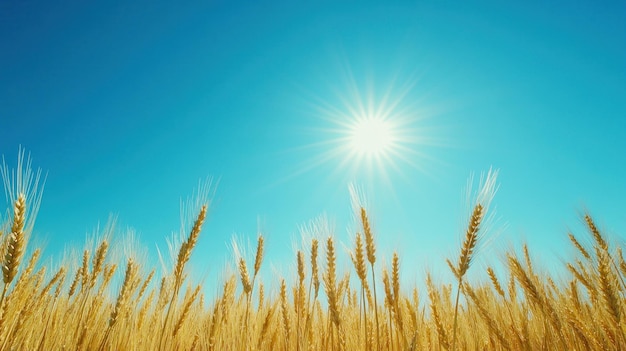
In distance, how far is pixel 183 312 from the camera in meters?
3.42

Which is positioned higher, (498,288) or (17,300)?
(498,288)

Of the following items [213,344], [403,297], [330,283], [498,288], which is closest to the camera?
[330,283]

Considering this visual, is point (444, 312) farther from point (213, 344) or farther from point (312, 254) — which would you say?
point (213, 344)

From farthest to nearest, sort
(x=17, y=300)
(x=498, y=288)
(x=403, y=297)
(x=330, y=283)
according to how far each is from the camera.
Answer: (x=498, y=288)
(x=403, y=297)
(x=330, y=283)
(x=17, y=300)

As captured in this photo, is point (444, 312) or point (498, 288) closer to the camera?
point (444, 312)

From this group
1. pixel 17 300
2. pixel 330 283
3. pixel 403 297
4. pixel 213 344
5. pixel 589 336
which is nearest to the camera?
pixel 589 336

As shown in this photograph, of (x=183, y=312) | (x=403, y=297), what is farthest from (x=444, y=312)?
(x=183, y=312)

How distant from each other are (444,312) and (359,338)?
0.89 m

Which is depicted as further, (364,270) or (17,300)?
(364,270)

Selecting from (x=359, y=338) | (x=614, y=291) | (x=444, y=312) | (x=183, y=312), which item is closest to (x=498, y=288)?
(x=444, y=312)

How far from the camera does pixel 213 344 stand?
→ 10.6 feet

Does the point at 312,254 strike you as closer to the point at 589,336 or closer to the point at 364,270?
the point at 364,270

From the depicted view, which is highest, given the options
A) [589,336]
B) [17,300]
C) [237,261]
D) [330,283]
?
[237,261]

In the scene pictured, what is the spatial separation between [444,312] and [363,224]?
3.89 feet
